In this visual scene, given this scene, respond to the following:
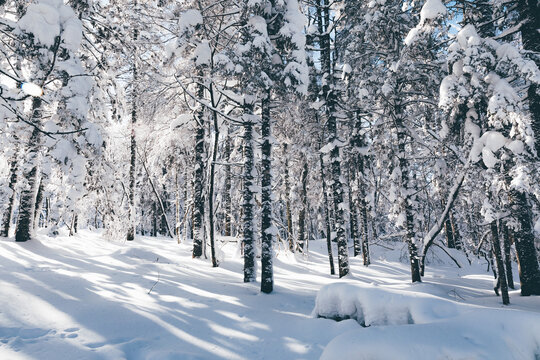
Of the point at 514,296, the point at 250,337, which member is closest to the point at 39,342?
the point at 250,337

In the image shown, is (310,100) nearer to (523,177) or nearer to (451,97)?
(451,97)

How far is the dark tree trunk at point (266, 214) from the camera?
24.4ft

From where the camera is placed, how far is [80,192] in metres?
6.14

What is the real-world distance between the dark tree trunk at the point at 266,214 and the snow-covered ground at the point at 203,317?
45cm

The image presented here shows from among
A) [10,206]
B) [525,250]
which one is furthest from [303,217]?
[10,206]

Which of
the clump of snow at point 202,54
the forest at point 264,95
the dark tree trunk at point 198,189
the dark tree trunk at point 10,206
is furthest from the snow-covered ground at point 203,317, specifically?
the clump of snow at point 202,54

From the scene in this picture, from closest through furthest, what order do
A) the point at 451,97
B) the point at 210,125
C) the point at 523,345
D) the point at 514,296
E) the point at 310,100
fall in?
1. the point at 523,345
2. the point at 451,97
3. the point at 514,296
4. the point at 210,125
5. the point at 310,100

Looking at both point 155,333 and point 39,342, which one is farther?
point 155,333

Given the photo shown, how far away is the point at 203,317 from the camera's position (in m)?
5.43

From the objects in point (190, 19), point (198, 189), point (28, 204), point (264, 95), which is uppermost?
point (190, 19)

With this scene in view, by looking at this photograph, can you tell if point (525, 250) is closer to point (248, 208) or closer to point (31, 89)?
point (248, 208)

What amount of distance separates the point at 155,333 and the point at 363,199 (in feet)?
39.1

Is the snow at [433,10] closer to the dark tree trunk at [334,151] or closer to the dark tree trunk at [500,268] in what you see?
the dark tree trunk at [334,151]

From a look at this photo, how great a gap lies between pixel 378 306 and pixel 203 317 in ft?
10.3
